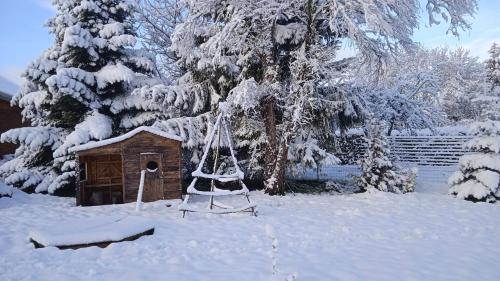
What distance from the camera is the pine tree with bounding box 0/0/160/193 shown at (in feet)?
40.3

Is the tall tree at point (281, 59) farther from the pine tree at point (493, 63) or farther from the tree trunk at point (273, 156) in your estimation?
the pine tree at point (493, 63)

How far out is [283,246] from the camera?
247 inches

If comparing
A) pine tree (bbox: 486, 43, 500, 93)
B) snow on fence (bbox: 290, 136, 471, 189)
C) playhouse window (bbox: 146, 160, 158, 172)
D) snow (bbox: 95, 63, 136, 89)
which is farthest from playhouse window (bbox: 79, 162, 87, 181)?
pine tree (bbox: 486, 43, 500, 93)

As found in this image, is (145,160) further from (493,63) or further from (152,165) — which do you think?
(493,63)

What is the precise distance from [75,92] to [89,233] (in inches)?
301

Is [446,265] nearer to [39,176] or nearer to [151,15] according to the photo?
[39,176]

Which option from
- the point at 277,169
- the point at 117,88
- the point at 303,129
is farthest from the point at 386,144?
the point at 117,88

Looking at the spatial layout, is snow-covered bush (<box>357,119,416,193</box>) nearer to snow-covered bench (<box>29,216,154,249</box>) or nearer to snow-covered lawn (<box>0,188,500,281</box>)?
snow-covered lawn (<box>0,188,500,281</box>)

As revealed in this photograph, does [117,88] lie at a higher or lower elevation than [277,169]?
higher

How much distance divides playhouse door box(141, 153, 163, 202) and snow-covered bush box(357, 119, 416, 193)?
6.67 m

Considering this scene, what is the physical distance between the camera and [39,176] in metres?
12.7

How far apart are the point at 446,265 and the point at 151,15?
53.8 ft

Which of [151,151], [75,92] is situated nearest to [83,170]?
[75,92]

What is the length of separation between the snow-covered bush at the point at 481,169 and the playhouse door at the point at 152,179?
912cm
